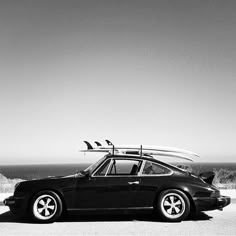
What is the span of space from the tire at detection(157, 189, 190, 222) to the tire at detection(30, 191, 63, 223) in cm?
198

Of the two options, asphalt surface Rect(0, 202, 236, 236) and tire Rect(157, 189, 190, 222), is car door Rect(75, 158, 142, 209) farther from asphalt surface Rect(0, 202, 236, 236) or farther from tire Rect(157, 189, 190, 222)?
tire Rect(157, 189, 190, 222)

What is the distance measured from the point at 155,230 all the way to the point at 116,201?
3.69 ft

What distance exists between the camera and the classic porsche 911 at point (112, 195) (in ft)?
26.0

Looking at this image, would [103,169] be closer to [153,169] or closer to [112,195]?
[112,195]

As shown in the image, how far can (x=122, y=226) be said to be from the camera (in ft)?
24.7

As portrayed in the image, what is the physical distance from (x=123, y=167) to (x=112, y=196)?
2.97 ft

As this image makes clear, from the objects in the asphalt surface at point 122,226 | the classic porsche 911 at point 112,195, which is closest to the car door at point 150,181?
the classic porsche 911 at point 112,195

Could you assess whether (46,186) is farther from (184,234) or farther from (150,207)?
(184,234)

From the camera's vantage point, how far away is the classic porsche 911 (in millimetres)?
7922

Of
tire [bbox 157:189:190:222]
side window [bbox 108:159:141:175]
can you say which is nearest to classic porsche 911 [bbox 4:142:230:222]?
tire [bbox 157:189:190:222]

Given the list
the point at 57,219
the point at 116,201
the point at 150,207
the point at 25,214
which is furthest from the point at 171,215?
the point at 25,214

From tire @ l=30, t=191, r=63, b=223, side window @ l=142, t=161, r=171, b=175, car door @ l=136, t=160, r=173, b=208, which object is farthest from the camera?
side window @ l=142, t=161, r=171, b=175

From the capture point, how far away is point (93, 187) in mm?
7992

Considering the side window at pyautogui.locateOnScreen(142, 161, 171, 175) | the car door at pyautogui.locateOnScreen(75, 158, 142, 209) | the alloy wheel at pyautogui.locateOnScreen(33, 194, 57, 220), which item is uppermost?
the side window at pyautogui.locateOnScreen(142, 161, 171, 175)
